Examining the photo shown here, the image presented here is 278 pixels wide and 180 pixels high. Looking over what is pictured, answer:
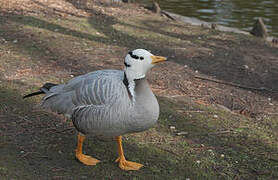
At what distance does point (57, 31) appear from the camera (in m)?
8.88

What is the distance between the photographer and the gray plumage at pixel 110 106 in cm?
369

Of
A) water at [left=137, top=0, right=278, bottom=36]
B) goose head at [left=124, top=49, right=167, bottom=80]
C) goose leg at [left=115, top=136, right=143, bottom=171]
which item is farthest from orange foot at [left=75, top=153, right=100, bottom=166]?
water at [left=137, top=0, right=278, bottom=36]

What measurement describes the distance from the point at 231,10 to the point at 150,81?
29.7 ft

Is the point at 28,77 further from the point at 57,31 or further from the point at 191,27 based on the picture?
the point at 191,27

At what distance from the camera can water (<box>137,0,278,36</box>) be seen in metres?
12.9

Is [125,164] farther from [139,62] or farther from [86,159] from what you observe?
[139,62]

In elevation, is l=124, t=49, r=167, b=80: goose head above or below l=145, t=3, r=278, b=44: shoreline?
above

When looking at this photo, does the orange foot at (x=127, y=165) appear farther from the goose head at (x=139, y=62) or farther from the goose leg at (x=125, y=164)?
the goose head at (x=139, y=62)

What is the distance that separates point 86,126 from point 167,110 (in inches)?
81.0

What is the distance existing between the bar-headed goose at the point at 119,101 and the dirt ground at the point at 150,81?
588mm

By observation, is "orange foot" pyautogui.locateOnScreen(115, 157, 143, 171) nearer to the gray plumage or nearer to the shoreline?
the gray plumage

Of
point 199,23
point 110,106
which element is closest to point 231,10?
point 199,23

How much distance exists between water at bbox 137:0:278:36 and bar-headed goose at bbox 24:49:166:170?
29.6 ft

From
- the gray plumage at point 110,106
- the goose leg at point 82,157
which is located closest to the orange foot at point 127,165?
the goose leg at point 82,157
